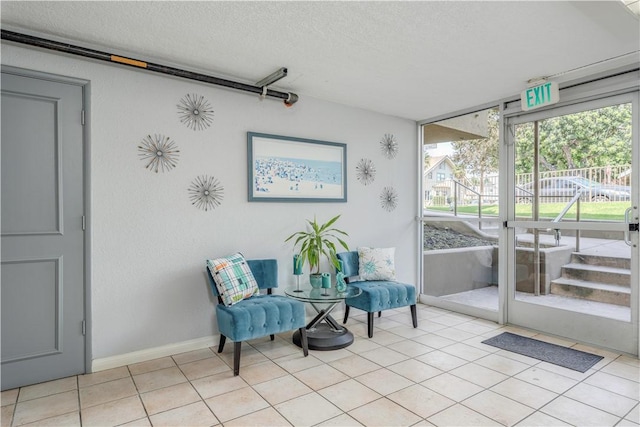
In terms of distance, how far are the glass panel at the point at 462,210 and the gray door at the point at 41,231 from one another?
3.85m

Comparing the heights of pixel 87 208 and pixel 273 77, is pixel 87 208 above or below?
below

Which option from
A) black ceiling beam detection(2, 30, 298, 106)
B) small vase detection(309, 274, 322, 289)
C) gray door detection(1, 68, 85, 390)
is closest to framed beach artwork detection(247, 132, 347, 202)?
black ceiling beam detection(2, 30, 298, 106)

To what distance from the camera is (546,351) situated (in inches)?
125

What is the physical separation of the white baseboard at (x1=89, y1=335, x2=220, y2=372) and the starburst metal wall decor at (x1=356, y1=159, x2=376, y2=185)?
2324 millimetres

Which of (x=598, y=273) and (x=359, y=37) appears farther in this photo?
(x=598, y=273)

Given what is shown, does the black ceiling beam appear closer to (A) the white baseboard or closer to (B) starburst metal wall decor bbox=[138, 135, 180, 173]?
(B) starburst metal wall decor bbox=[138, 135, 180, 173]

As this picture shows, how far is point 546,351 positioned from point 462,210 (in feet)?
5.91

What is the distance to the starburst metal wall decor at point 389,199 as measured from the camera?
14.9ft

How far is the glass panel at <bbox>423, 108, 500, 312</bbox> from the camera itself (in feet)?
13.6

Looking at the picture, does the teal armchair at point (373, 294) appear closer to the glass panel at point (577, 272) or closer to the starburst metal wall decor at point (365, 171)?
the starburst metal wall decor at point (365, 171)

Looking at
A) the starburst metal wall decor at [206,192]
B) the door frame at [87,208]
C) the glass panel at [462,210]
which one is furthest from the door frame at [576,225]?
the door frame at [87,208]

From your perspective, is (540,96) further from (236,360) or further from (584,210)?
(236,360)

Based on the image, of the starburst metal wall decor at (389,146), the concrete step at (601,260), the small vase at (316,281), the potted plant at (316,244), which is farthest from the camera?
the starburst metal wall decor at (389,146)

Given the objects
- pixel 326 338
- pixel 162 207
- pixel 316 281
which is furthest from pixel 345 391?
pixel 162 207
